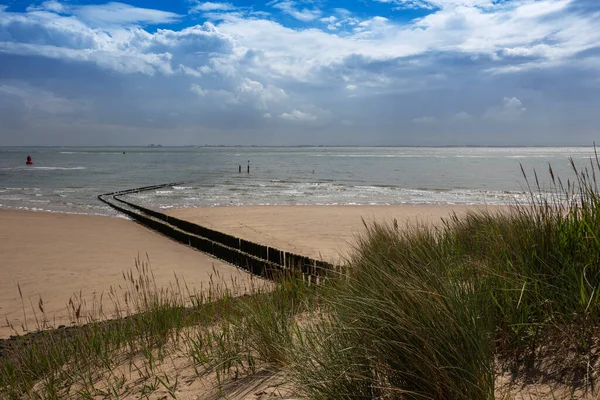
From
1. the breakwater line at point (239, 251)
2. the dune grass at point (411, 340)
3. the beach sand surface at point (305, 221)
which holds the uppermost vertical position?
the dune grass at point (411, 340)

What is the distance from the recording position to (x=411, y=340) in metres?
2.94

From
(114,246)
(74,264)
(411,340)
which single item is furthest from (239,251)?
(411,340)

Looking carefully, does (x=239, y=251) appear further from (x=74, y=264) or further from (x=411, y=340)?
(x=411, y=340)

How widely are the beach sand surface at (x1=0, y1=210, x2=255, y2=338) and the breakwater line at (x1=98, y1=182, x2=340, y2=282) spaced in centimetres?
28

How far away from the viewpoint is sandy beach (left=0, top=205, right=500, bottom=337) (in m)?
8.65

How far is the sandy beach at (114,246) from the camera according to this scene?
865 cm

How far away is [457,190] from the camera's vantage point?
33.2 meters

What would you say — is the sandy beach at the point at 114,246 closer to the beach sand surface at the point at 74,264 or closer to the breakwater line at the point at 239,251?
the beach sand surface at the point at 74,264

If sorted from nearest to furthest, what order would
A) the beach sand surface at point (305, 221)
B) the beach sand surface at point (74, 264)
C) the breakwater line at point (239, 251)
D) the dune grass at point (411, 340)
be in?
the dune grass at point (411, 340)
the breakwater line at point (239, 251)
the beach sand surface at point (74, 264)
the beach sand surface at point (305, 221)

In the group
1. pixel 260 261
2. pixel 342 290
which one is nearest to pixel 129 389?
pixel 342 290

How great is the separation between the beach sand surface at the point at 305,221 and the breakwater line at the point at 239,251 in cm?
149

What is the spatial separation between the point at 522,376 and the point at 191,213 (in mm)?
18917

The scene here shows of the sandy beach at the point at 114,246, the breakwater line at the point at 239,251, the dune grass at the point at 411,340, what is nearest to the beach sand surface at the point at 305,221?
the sandy beach at the point at 114,246

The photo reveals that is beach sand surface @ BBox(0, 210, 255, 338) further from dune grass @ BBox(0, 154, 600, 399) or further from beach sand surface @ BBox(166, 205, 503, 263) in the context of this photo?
beach sand surface @ BBox(166, 205, 503, 263)
